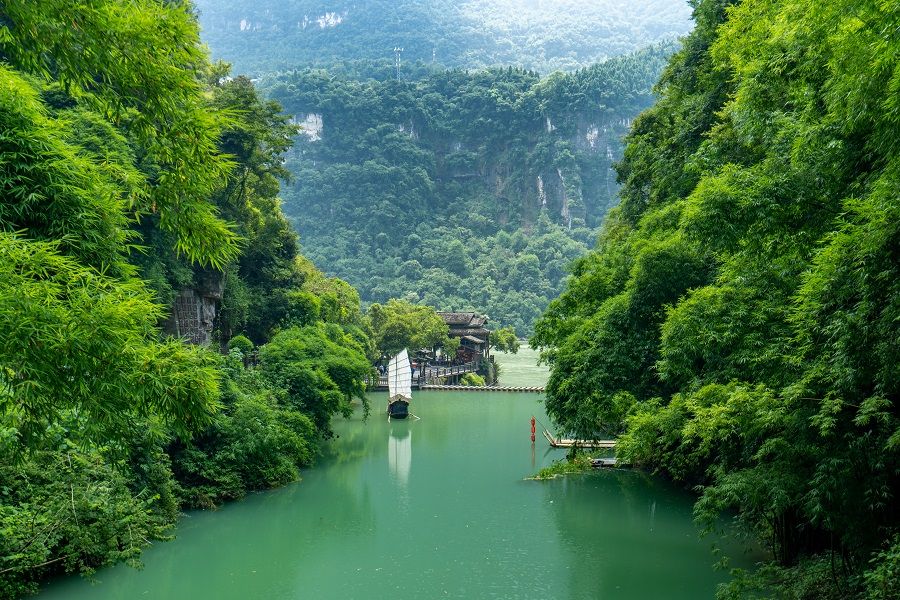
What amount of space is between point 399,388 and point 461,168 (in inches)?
2499

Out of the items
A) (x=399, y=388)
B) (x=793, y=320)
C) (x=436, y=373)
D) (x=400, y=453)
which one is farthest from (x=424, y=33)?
(x=793, y=320)

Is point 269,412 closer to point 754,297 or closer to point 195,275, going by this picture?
point 195,275

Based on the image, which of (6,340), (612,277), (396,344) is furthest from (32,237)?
(396,344)

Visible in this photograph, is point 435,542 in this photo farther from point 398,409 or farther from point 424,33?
point 424,33

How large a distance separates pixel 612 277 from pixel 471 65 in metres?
114

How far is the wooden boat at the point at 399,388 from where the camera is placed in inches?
1041

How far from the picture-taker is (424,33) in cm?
12569

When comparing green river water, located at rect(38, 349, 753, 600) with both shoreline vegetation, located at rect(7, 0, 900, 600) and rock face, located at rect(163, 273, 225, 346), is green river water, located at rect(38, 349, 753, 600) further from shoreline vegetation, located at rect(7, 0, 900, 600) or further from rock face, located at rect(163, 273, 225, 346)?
rock face, located at rect(163, 273, 225, 346)

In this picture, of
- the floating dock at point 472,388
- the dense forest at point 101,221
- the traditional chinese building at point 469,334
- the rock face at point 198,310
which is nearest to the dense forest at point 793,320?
the dense forest at point 101,221

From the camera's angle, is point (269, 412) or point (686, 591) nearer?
point (686, 591)

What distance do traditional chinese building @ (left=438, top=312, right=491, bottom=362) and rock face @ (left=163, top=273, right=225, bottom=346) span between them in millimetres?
20616

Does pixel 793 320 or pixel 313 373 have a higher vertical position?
pixel 793 320

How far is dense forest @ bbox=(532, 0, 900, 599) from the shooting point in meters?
5.62

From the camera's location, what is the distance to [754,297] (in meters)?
9.11
